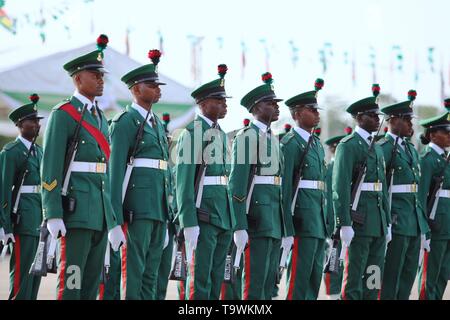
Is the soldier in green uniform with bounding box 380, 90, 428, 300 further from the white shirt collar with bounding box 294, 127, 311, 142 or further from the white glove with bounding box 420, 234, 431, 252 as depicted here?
the white shirt collar with bounding box 294, 127, 311, 142

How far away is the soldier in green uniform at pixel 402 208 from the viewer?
10414 mm

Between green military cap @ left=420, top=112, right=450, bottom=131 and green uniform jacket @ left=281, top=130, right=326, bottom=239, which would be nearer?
green uniform jacket @ left=281, top=130, right=326, bottom=239

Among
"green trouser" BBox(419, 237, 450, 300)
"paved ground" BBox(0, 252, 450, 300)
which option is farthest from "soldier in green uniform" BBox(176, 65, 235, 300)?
"paved ground" BBox(0, 252, 450, 300)

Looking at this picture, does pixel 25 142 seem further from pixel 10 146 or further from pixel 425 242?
pixel 425 242

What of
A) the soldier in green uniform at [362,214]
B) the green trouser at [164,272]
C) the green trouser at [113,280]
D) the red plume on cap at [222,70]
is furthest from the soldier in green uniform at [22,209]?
A: the soldier in green uniform at [362,214]

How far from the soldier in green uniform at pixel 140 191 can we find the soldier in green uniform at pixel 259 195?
0.92 meters

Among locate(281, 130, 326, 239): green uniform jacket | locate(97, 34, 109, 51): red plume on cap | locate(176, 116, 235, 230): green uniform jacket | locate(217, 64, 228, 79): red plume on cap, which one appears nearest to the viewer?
locate(97, 34, 109, 51): red plume on cap

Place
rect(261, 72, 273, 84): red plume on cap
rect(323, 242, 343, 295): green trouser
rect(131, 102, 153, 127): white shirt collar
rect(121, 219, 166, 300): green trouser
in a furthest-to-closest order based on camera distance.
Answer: rect(323, 242, 343, 295): green trouser → rect(261, 72, 273, 84): red plume on cap → rect(131, 102, 153, 127): white shirt collar → rect(121, 219, 166, 300): green trouser

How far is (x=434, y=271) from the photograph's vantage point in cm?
1095

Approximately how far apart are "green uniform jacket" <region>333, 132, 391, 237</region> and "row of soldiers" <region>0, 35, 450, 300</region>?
1 cm

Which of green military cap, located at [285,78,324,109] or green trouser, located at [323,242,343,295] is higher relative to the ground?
green military cap, located at [285,78,324,109]

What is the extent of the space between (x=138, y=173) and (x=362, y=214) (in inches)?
102

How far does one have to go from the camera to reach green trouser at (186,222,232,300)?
867 cm

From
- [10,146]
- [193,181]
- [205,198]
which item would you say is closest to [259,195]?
[205,198]
